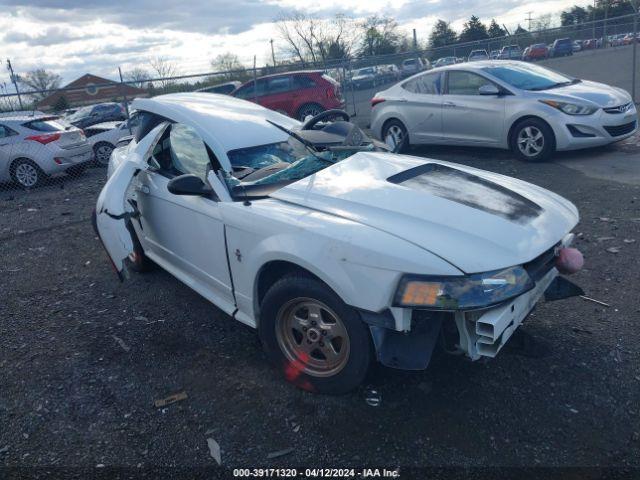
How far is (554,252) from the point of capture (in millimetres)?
2990

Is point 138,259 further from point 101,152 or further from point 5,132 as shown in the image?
point 101,152

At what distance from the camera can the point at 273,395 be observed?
3.12 metres

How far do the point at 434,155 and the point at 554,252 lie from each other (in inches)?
277

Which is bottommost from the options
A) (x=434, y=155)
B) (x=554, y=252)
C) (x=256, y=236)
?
(x=434, y=155)

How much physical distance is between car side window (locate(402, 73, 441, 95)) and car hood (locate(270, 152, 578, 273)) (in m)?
6.19

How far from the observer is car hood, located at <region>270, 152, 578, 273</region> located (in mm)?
2631

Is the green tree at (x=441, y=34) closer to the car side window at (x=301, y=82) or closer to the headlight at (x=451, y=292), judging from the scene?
the car side window at (x=301, y=82)

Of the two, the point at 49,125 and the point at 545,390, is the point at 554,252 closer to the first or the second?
the point at 545,390

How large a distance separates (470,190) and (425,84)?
6.90 meters

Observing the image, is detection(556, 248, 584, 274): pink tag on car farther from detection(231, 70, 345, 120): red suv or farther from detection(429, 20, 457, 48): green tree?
detection(429, 20, 457, 48): green tree

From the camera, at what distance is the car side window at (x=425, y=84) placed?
946 centimetres

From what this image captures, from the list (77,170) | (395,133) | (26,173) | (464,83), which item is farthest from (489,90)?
(26,173)

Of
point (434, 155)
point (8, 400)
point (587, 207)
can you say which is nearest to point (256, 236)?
point (8, 400)

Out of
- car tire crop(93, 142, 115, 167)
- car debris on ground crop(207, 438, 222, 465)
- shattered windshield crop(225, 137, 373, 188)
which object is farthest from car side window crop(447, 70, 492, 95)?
car tire crop(93, 142, 115, 167)
